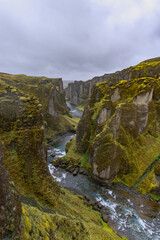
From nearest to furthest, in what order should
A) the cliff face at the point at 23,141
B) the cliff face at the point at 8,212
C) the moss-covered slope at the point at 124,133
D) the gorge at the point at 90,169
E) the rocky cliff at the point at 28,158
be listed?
the cliff face at the point at 8,212
the gorge at the point at 90,169
the rocky cliff at the point at 28,158
the cliff face at the point at 23,141
the moss-covered slope at the point at 124,133

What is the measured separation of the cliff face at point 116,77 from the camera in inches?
1278

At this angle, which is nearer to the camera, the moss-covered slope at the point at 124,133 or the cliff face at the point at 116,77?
the moss-covered slope at the point at 124,133

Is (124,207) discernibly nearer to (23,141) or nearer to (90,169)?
(90,169)

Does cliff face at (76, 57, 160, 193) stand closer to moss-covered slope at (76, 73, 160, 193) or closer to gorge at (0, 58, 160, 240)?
moss-covered slope at (76, 73, 160, 193)

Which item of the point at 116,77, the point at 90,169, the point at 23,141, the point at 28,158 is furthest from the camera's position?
the point at 116,77

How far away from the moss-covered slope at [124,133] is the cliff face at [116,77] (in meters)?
1.86

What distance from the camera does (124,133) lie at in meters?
26.0

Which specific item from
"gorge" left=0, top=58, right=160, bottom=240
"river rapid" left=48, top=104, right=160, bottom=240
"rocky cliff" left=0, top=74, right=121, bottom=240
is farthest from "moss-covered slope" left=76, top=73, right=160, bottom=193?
"rocky cliff" left=0, top=74, right=121, bottom=240

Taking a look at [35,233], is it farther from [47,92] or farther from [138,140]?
[47,92]

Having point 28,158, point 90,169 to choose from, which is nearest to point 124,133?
point 90,169

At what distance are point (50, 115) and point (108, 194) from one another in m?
43.0

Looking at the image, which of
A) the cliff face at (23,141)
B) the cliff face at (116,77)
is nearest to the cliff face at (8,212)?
the cliff face at (23,141)

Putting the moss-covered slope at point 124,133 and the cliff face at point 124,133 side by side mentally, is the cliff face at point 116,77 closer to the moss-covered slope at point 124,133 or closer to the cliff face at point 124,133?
the cliff face at point 124,133

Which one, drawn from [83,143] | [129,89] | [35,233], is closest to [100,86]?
[129,89]
